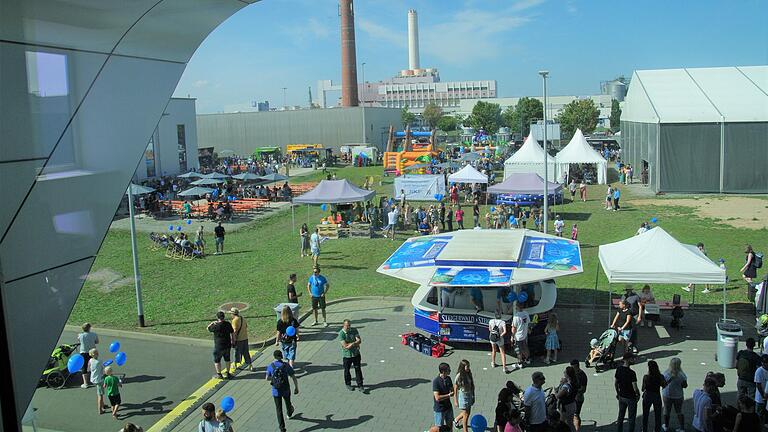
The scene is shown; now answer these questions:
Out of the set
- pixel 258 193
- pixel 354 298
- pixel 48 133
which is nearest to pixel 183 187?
pixel 258 193

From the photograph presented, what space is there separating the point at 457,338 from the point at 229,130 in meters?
66.7

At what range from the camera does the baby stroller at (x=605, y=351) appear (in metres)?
10.8

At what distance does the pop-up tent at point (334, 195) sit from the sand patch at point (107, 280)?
707 cm

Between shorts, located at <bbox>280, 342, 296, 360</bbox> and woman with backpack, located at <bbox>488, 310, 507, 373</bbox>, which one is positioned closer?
woman with backpack, located at <bbox>488, 310, 507, 373</bbox>

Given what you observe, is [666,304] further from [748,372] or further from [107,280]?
[107,280]

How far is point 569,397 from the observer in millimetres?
8406

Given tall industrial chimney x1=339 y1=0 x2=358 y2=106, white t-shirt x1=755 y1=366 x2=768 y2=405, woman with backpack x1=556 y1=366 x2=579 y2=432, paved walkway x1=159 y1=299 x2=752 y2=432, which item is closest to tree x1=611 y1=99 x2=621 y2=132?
tall industrial chimney x1=339 y1=0 x2=358 y2=106

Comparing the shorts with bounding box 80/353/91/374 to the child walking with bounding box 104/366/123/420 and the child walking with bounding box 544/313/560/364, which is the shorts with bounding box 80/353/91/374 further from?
the child walking with bounding box 544/313/560/364

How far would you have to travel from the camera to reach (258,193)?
1410 inches

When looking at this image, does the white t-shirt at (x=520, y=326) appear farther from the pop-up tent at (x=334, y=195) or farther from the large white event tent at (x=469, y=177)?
the large white event tent at (x=469, y=177)

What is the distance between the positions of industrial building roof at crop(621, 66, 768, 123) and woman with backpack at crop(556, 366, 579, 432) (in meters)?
28.5

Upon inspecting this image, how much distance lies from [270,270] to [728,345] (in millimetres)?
12679

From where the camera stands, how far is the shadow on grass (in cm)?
896

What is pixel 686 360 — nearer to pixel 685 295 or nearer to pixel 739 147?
pixel 685 295
